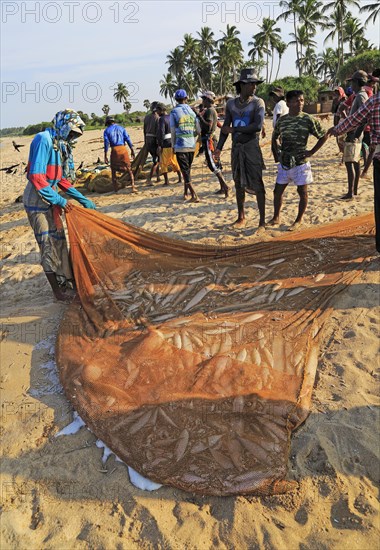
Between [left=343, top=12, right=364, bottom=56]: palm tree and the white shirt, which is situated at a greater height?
[left=343, top=12, right=364, bottom=56]: palm tree

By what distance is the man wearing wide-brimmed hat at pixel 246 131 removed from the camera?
193 inches

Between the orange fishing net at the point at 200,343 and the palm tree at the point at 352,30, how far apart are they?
4684 cm

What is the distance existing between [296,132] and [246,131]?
1.96 ft

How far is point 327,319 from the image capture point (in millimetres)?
3430

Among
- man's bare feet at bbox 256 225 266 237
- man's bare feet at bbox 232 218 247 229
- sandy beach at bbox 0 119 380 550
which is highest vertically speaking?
man's bare feet at bbox 232 218 247 229

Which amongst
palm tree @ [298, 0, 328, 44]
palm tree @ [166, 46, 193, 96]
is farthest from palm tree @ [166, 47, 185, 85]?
palm tree @ [298, 0, 328, 44]

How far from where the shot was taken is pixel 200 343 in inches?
125

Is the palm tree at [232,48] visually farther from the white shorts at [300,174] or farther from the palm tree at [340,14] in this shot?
the white shorts at [300,174]

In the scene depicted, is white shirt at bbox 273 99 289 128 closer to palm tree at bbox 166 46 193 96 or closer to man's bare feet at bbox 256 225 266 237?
man's bare feet at bbox 256 225 266 237

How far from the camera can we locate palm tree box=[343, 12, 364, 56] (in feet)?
137

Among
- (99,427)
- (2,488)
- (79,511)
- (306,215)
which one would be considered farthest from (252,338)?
(306,215)

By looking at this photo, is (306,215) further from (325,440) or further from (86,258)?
(325,440)

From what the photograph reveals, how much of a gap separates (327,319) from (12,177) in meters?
13.8

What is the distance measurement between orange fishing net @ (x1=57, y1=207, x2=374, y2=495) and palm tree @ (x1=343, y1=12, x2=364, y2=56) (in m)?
46.8
